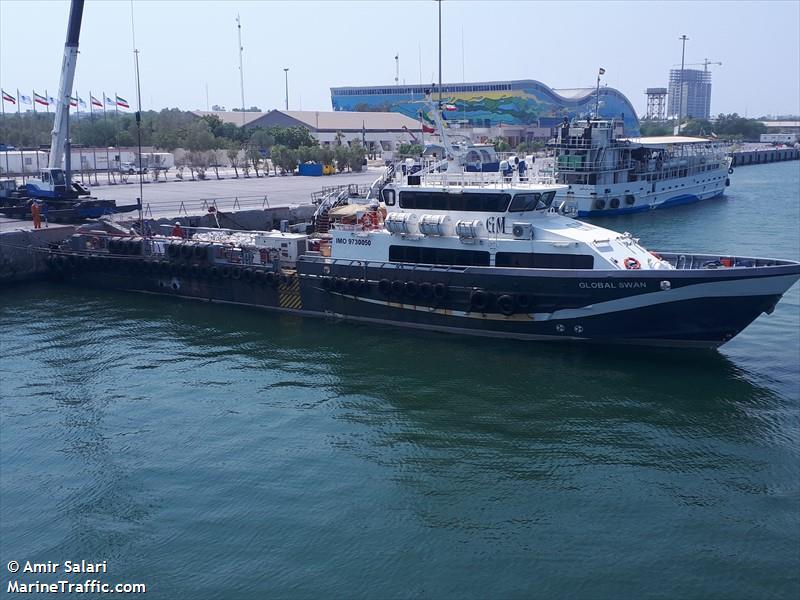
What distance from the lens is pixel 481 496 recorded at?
14258 millimetres

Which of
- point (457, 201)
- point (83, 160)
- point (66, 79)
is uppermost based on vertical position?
point (66, 79)

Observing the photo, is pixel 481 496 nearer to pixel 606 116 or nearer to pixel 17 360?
pixel 17 360

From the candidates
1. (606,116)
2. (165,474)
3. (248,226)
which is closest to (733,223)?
(248,226)

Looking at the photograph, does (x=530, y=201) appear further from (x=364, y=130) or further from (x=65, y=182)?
(x=364, y=130)

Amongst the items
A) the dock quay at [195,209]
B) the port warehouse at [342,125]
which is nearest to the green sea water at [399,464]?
the dock quay at [195,209]

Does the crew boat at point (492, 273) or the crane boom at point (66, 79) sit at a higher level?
the crane boom at point (66, 79)

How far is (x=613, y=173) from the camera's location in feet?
194

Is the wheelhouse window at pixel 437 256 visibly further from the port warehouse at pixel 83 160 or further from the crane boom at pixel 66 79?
the port warehouse at pixel 83 160

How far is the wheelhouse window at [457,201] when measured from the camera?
22344mm

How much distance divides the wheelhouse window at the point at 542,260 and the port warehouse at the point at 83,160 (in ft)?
168

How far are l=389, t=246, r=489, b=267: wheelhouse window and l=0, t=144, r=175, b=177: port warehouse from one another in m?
48.0

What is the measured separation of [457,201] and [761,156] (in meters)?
117

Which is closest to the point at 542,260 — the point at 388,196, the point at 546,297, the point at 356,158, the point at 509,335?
the point at 546,297

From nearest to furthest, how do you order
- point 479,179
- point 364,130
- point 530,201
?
1. point 530,201
2. point 479,179
3. point 364,130
